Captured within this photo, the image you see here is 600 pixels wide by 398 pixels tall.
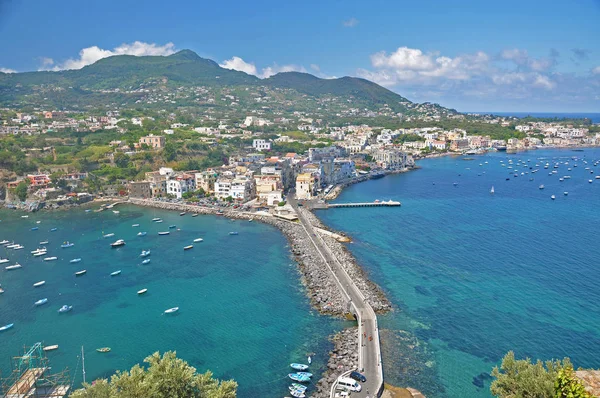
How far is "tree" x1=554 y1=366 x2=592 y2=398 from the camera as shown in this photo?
845cm

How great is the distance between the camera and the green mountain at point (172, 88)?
114 meters

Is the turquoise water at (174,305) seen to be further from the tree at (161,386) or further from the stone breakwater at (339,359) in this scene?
the tree at (161,386)

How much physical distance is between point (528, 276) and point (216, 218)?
24.2 m

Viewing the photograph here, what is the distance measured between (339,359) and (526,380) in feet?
20.4

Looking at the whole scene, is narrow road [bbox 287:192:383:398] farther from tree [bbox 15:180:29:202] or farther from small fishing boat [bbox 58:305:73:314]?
tree [bbox 15:180:29:202]

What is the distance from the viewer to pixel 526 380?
10969 millimetres

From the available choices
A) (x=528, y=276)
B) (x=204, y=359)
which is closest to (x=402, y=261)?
(x=528, y=276)

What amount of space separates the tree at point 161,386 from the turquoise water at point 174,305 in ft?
11.2

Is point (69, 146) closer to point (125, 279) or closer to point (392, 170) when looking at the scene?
point (125, 279)

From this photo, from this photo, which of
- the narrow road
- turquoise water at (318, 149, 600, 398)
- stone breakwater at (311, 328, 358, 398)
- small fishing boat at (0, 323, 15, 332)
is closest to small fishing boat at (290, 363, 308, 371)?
stone breakwater at (311, 328, 358, 398)

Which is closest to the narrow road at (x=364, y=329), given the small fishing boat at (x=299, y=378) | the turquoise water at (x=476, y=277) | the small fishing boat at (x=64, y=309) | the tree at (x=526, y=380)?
the turquoise water at (x=476, y=277)

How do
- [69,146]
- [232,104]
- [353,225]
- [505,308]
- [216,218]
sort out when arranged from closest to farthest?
1. [505,308]
2. [353,225]
3. [216,218]
4. [69,146]
5. [232,104]

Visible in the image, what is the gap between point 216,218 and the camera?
36875 millimetres

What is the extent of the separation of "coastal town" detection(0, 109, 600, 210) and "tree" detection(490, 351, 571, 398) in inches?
1124
